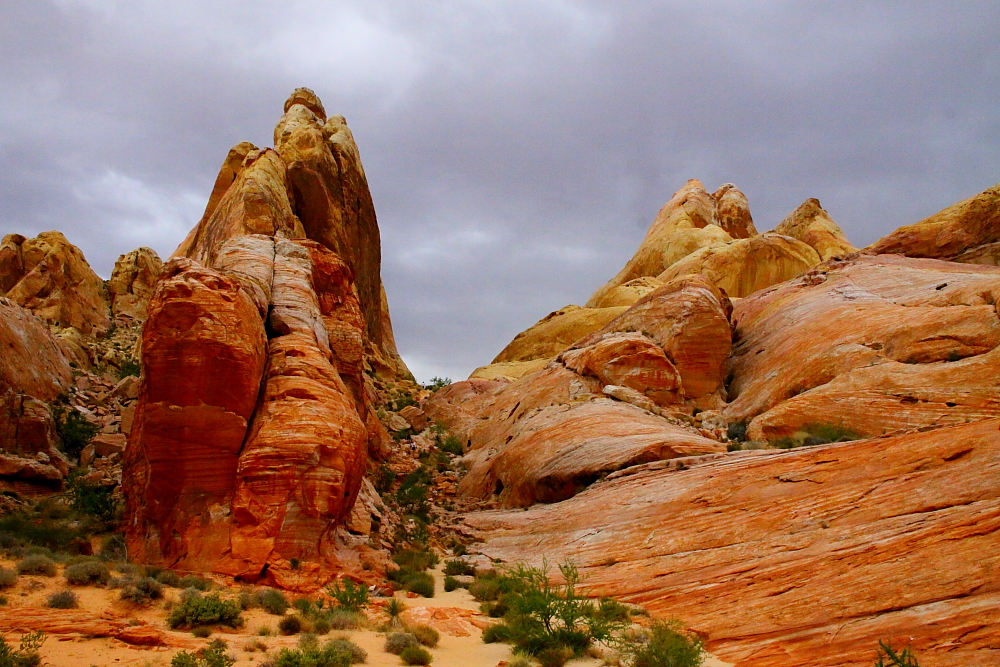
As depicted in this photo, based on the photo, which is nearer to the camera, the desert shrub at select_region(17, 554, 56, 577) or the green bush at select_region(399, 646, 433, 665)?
the green bush at select_region(399, 646, 433, 665)

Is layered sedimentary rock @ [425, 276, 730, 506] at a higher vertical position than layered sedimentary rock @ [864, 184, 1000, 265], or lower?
lower

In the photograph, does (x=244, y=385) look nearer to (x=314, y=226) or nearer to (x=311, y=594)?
(x=311, y=594)

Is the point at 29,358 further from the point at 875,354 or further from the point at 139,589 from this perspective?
the point at 875,354

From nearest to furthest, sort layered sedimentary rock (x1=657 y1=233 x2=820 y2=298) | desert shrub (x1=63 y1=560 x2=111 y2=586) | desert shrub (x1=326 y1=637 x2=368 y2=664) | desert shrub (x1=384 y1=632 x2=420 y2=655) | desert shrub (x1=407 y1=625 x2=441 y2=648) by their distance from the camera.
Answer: desert shrub (x1=326 y1=637 x2=368 y2=664)
desert shrub (x1=384 y1=632 x2=420 y2=655)
desert shrub (x1=407 y1=625 x2=441 y2=648)
desert shrub (x1=63 y1=560 x2=111 y2=586)
layered sedimentary rock (x1=657 y1=233 x2=820 y2=298)

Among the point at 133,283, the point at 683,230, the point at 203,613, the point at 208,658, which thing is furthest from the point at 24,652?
the point at 683,230

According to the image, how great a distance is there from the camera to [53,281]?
108 feet

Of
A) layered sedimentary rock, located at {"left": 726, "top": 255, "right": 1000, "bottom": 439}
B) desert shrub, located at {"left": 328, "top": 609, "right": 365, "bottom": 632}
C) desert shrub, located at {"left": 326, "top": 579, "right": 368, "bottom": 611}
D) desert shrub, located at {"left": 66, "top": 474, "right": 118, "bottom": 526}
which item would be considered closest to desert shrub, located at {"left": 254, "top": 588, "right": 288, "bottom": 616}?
desert shrub, located at {"left": 328, "top": 609, "right": 365, "bottom": 632}

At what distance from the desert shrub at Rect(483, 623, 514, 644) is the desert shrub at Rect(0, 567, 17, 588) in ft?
28.0

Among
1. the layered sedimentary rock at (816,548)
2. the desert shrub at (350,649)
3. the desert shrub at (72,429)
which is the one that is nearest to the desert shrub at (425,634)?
the desert shrub at (350,649)

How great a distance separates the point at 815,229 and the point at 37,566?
2417 inches

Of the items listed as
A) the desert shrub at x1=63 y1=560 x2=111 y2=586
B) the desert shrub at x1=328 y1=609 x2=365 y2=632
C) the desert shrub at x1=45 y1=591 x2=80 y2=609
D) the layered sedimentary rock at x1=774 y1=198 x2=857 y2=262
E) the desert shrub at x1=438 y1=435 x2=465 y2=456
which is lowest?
the desert shrub at x1=328 y1=609 x2=365 y2=632

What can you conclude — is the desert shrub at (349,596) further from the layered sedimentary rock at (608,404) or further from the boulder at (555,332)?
the boulder at (555,332)

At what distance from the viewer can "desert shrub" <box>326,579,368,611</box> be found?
12961mm

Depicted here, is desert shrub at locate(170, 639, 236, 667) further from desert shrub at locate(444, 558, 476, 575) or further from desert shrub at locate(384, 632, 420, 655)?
desert shrub at locate(444, 558, 476, 575)
